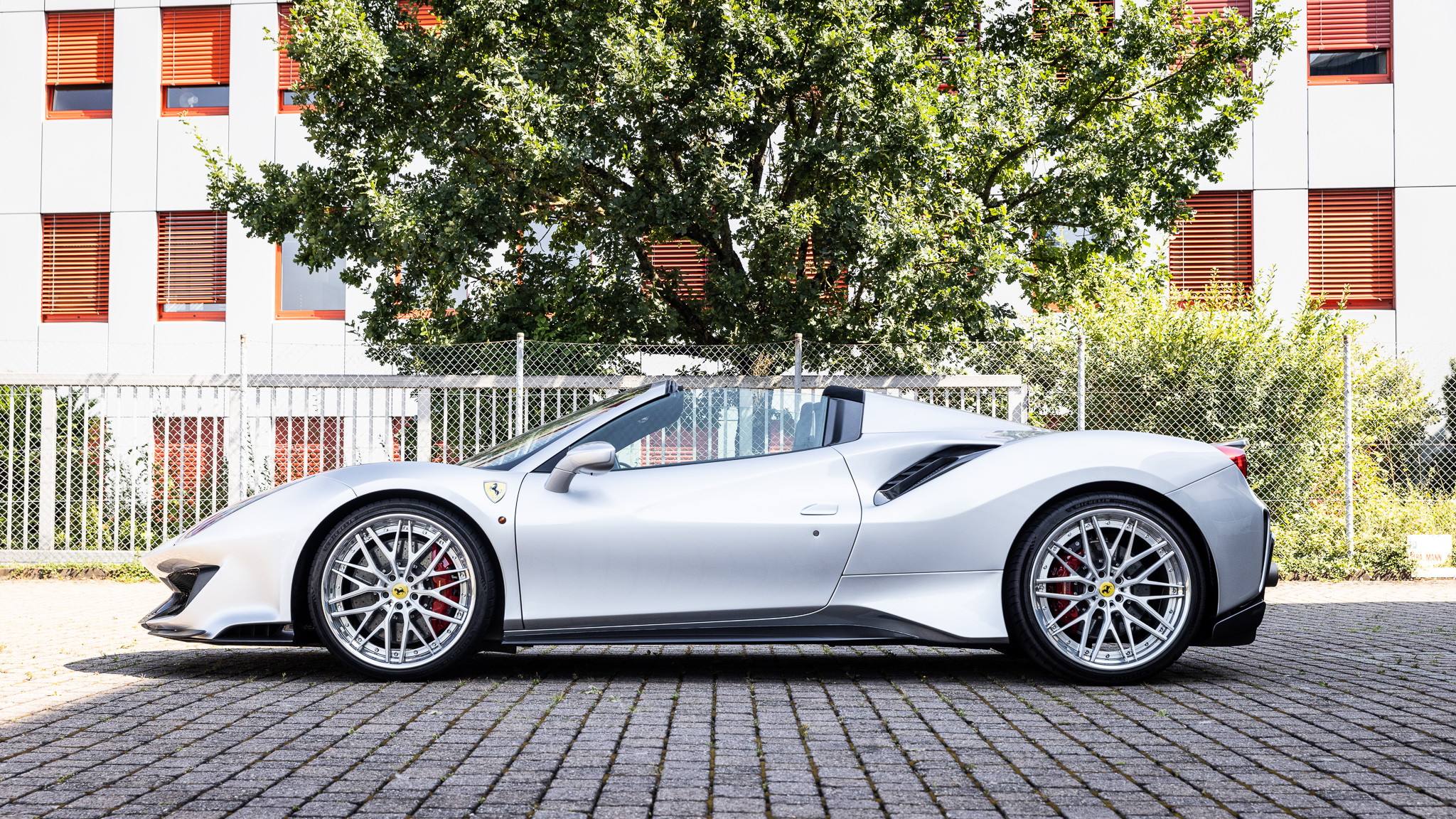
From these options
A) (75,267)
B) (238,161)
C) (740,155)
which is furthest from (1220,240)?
(75,267)

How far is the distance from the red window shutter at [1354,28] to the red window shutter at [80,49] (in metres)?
19.7

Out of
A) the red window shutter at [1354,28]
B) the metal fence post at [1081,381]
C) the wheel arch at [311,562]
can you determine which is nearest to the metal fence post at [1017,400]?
the metal fence post at [1081,381]

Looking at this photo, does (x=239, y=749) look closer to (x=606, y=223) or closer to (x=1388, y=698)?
(x=1388, y=698)

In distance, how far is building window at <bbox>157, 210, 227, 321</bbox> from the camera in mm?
19203

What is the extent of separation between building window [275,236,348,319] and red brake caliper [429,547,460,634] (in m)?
15.3

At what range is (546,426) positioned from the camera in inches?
207

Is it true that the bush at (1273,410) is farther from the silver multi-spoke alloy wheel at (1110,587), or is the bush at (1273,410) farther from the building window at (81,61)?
the building window at (81,61)

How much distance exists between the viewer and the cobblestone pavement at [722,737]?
2.92m

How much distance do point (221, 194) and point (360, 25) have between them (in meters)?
2.53

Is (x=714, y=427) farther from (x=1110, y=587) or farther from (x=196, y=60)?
(x=196, y=60)

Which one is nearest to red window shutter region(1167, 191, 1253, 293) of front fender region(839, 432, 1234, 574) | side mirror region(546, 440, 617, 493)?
front fender region(839, 432, 1234, 574)

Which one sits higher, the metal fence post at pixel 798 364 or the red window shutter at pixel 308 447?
the metal fence post at pixel 798 364

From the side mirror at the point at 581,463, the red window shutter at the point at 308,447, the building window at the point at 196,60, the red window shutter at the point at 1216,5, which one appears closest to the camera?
the side mirror at the point at 581,463

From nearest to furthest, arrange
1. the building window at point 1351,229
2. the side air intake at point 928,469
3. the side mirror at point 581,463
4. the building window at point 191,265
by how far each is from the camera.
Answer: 1. the side mirror at point 581,463
2. the side air intake at point 928,469
3. the building window at point 1351,229
4. the building window at point 191,265
